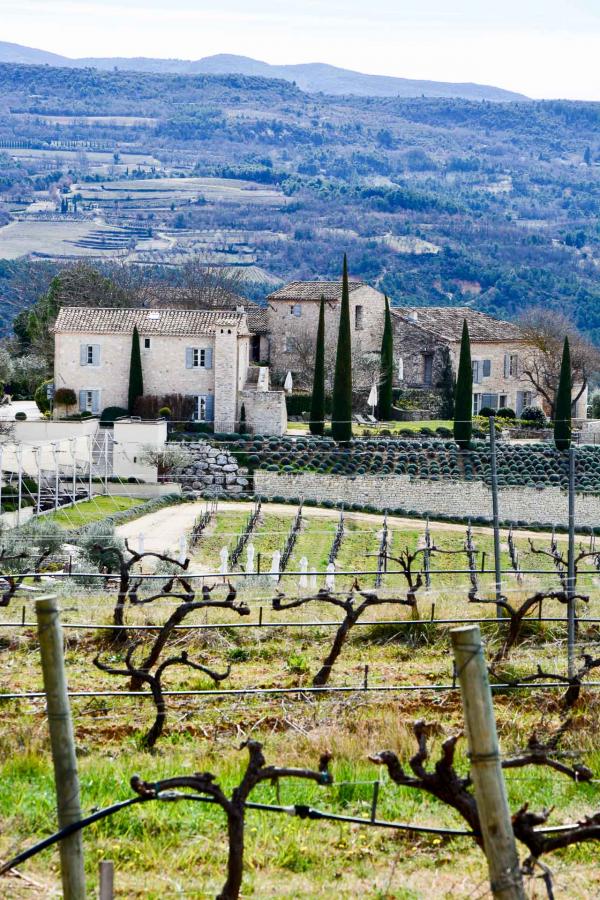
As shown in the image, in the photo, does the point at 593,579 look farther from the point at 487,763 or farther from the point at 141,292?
the point at 141,292

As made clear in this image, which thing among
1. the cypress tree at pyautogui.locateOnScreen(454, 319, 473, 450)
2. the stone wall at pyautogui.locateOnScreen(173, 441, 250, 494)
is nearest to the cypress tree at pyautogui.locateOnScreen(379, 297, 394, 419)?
the cypress tree at pyautogui.locateOnScreen(454, 319, 473, 450)

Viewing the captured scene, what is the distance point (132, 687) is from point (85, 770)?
2.84 m

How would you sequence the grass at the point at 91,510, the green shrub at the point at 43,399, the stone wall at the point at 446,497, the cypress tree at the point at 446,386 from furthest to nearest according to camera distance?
the cypress tree at the point at 446,386
the green shrub at the point at 43,399
the stone wall at the point at 446,497
the grass at the point at 91,510

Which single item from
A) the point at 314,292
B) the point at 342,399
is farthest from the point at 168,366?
the point at 314,292

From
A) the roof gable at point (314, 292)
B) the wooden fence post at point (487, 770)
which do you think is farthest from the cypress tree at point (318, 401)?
the wooden fence post at point (487, 770)

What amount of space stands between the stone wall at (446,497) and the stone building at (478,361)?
12714 millimetres

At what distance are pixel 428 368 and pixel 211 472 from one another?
54.5 feet

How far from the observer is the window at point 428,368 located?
182 ft

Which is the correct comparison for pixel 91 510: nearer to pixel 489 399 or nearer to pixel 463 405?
pixel 463 405

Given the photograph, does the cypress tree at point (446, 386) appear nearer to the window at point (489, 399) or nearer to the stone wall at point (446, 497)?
the window at point (489, 399)

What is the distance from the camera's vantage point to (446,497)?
4234 cm

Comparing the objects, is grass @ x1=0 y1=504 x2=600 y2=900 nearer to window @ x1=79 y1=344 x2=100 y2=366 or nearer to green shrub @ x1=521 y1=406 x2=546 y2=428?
window @ x1=79 y1=344 x2=100 y2=366

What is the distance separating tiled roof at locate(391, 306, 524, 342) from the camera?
5650 cm

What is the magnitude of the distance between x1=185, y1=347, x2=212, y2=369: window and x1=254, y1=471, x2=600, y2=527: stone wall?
534 cm
